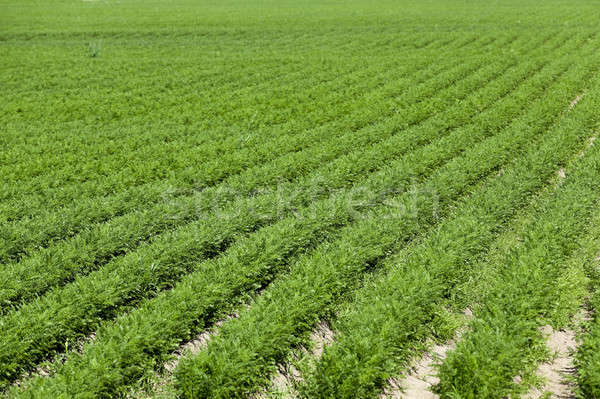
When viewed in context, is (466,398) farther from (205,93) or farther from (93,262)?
(205,93)

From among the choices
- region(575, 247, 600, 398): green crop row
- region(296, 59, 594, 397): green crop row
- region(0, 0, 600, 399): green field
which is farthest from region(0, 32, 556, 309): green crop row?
region(575, 247, 600, 398): green crop row

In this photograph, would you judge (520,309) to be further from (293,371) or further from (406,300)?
(293,371)

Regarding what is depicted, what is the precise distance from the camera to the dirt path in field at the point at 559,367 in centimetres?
521

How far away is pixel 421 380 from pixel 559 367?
59.5 inches

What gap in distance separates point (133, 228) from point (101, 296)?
6.25 feet

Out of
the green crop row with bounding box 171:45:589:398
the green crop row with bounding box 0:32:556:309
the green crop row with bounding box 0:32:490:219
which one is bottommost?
the green crop row with bounding box 171:45:589:398

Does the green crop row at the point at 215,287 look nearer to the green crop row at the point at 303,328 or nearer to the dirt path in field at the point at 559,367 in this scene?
the green crop row at the point at 303,328

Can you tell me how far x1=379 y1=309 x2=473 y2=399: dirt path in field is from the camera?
205 inches

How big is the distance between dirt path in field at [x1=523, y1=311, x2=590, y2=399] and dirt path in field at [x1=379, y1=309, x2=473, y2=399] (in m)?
0.90

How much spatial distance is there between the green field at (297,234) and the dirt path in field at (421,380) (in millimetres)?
32

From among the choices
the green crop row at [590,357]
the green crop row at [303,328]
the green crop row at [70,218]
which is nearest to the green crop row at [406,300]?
the green crop row at [303,328]

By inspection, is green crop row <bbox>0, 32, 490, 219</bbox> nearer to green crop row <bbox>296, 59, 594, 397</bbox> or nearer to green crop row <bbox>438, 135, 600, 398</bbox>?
green crop row <bbox>296, 59, 594, 397</bbox>

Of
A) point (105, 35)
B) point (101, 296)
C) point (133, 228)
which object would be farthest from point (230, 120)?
point (105, 35)

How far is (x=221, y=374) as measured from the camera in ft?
16.4
